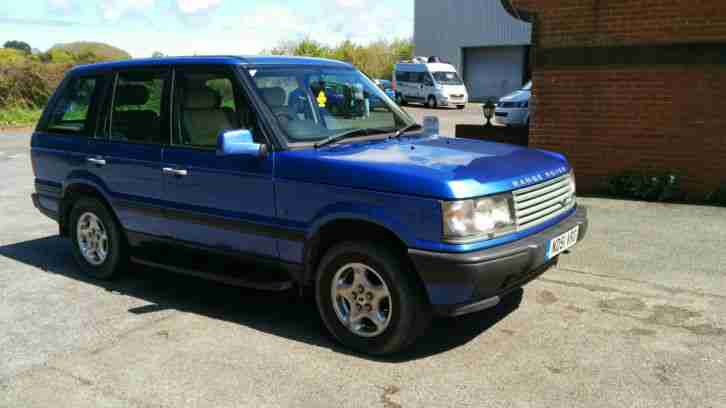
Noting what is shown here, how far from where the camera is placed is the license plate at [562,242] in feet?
14.1

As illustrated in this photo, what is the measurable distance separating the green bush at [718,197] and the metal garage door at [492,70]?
32.4 metres

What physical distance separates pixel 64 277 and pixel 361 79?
333cm

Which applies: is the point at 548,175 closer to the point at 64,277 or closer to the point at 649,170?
the point at 64,277

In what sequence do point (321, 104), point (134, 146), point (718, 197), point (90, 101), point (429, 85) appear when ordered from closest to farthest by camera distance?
point (321, 104) → point (134, 146) → point (90, 101) → point (718, 197) → point (429, 85)

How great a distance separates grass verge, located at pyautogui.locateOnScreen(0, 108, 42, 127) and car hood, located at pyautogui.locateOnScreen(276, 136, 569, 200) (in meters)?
23.8

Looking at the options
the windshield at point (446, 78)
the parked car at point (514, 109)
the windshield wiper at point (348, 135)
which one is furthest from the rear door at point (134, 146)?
the windshield at point (446, 78)

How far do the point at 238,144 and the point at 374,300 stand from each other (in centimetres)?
138

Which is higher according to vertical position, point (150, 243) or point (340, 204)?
point (340, 204)

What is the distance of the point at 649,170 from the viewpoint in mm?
8867

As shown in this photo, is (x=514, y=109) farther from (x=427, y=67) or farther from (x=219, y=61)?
(x=427, y=67)

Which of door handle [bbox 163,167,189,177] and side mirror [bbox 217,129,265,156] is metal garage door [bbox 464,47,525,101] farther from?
side mirror [bbox 217,129,265,156]

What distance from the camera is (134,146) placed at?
5469 millimetres

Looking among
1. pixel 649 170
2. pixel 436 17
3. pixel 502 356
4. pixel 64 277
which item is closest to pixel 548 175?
pixel 502 356

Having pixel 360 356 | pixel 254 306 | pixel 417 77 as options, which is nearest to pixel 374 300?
pixel 360 356
